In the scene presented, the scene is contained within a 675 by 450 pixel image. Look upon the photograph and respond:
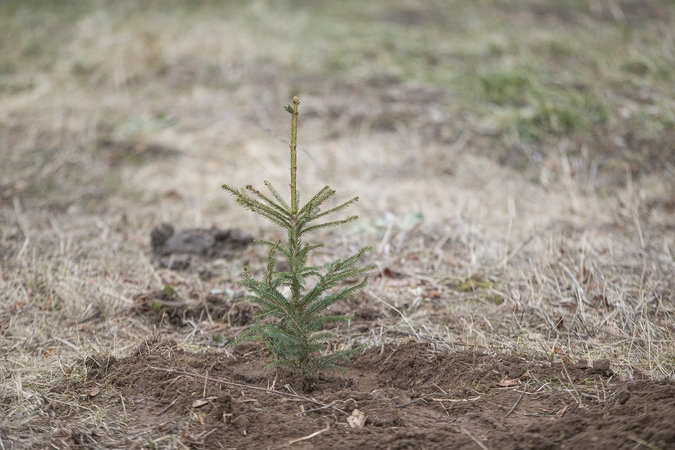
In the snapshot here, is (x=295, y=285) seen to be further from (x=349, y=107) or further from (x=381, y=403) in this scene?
(x=349, y=107)

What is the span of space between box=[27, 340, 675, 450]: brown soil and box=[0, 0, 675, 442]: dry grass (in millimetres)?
155

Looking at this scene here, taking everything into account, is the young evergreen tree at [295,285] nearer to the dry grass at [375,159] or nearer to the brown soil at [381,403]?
the brown soil at [381,403]

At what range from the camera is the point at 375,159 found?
18.6 ft

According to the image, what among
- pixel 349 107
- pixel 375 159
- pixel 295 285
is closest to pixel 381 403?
pixel 295 285

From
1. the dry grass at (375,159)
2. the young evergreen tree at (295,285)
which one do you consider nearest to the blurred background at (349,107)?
the dry grass at (375,159)

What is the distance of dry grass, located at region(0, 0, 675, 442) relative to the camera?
2.93 m

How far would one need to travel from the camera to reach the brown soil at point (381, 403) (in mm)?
1910

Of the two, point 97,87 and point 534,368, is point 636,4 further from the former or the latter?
point 534,368

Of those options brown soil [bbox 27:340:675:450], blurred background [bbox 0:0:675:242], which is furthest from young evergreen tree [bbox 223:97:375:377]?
blurred background [bbox 0:0:675:242]

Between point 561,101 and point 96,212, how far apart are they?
15.6 ft

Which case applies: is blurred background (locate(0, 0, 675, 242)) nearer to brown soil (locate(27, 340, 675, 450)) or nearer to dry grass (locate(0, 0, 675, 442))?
dry grass (locate(0, 0, 675, 442))

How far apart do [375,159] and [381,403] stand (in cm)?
373

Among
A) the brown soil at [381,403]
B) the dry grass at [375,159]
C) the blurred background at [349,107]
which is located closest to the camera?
the brown soil at [381,403]

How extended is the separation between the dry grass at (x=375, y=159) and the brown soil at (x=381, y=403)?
0.51 ft
